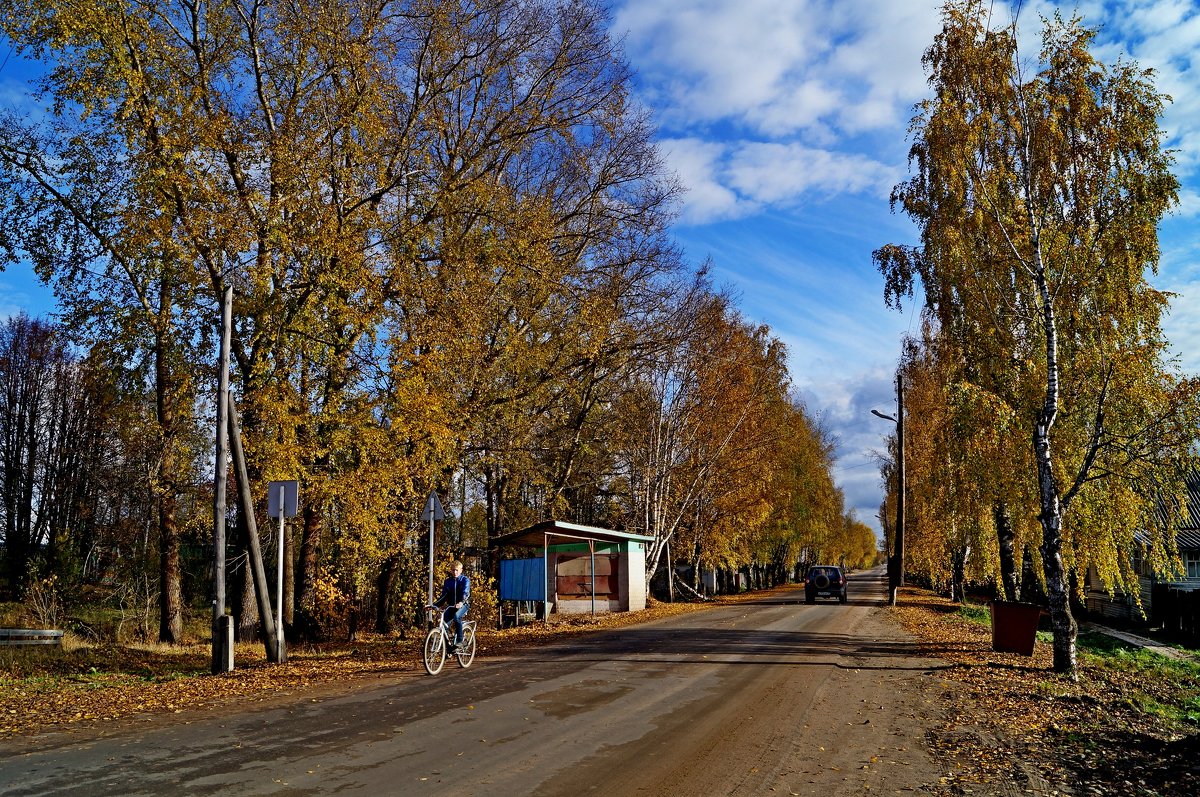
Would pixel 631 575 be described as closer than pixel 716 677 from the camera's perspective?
No

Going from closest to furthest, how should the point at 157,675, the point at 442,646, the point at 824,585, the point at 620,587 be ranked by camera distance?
the point at 442,646
the point at 157,675
the point at 620,587
the point at 824,585

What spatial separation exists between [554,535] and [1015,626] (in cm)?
1341

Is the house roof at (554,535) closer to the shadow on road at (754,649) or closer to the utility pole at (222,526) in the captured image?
the shadow on road at (754,649)

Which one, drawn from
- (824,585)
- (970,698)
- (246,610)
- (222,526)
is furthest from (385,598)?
(824,585)

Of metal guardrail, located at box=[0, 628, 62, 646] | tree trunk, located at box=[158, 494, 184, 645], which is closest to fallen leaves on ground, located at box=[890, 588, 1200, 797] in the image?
tree trunk, located at box=[158, 494, 184, 645]

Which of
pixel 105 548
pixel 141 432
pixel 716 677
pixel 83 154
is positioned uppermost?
pixel 83 154

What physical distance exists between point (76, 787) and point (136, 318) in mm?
12876

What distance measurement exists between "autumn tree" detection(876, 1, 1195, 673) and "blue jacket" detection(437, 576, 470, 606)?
9939 millimetres

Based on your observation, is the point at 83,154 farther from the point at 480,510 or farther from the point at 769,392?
the point at 769,392

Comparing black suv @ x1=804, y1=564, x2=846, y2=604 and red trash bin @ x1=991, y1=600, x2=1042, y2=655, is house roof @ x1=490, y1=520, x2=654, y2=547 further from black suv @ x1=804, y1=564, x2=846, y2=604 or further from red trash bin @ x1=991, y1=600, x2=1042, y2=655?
red trash bin @ x1=991, y1=600, x2=1042, y2=655

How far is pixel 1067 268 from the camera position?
48.5ft

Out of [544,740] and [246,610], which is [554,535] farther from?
[544,740]

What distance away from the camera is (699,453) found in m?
37.6

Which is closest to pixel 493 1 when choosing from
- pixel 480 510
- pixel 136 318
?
pixel 136 318
